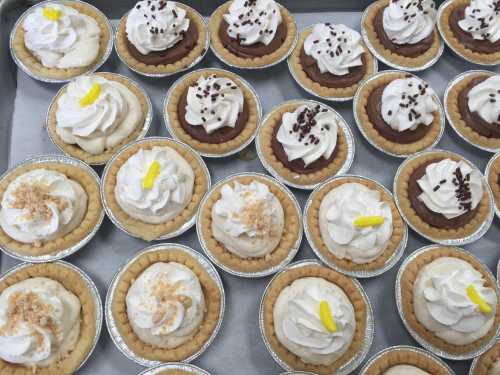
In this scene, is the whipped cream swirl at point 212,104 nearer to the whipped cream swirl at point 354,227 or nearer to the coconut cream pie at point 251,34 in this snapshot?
the coconut cream pie at point 251,34

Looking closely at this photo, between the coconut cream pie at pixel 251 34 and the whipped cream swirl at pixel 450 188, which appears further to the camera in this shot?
the coconut cream pie at pixel 251 34

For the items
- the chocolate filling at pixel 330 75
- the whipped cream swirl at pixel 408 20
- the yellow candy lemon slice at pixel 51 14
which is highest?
the whipped cream swirl at pixel 408 20

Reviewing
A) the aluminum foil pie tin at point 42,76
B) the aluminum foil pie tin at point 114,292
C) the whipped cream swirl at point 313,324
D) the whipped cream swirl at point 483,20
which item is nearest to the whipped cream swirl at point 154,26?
the aluminum foil pie tin at point 42,76

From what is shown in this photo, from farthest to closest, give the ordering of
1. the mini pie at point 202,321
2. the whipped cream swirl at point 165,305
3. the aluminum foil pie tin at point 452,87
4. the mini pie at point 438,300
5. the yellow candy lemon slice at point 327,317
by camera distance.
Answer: the aluminum foil pie tin at point 452,87 < the mini pie at point 438,300 < the mini pie at point 202,321 < the whipped cream swirl at point 165,305 < the yellow candy lemon slice at point 327,317

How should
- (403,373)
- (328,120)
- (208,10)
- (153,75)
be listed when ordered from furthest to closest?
(208,10) → (153,75) → (328,120) → (403,373)

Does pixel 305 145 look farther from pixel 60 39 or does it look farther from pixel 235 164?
pixel 60 39

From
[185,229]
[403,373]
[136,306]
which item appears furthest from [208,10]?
[403,373]

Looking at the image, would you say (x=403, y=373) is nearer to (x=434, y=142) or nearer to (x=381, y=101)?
(x=434, y=142)
